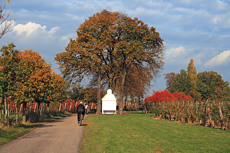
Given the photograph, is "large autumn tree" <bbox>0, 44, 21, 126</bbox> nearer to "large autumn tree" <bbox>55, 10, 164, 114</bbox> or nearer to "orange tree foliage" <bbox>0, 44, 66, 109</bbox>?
"orange tree foliage" <bbox>0, 44, 66, 109</bbox>

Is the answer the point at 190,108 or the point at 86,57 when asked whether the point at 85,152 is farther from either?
the point at 86,57

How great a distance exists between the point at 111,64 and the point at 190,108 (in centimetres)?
2370

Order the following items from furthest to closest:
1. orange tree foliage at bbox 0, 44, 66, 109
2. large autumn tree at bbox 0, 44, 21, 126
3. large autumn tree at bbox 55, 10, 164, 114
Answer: large autumn tree at bbox 55, 10, 164, 114 < orange tree foliage at bbox 0, 44, 66, 109 < large autumn tree at bbox 0, 44, 21, 126

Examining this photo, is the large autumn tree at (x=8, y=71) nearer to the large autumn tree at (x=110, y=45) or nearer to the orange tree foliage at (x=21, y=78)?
the orange tree foliage at (x=21, y=78)

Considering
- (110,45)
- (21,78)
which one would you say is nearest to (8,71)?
(21,78)

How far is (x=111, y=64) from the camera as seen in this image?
1812 inches

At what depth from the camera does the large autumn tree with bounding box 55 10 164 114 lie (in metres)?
40.9

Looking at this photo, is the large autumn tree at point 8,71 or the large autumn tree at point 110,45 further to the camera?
the large autumn tree at point 110,45

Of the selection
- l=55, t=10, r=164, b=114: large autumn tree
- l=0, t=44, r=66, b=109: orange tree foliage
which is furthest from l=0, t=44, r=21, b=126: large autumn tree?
l=55, t=10, r=164, b=114: large autumn tree

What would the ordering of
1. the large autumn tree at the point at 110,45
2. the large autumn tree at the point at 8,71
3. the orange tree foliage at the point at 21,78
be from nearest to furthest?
the large autumn tree at the point at 8,71 → the orange tree foliage at the point at 21,78 → the large autumn tree at the point at 110,45

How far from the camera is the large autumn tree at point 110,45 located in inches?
1612

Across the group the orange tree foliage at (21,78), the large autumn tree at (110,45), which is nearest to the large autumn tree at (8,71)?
the orange tree foliage at (21,78)

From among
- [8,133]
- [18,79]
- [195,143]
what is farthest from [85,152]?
[18,79]

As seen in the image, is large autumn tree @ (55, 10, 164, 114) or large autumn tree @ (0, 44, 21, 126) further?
large autumn tree @ (55, 10, 164, 114)
